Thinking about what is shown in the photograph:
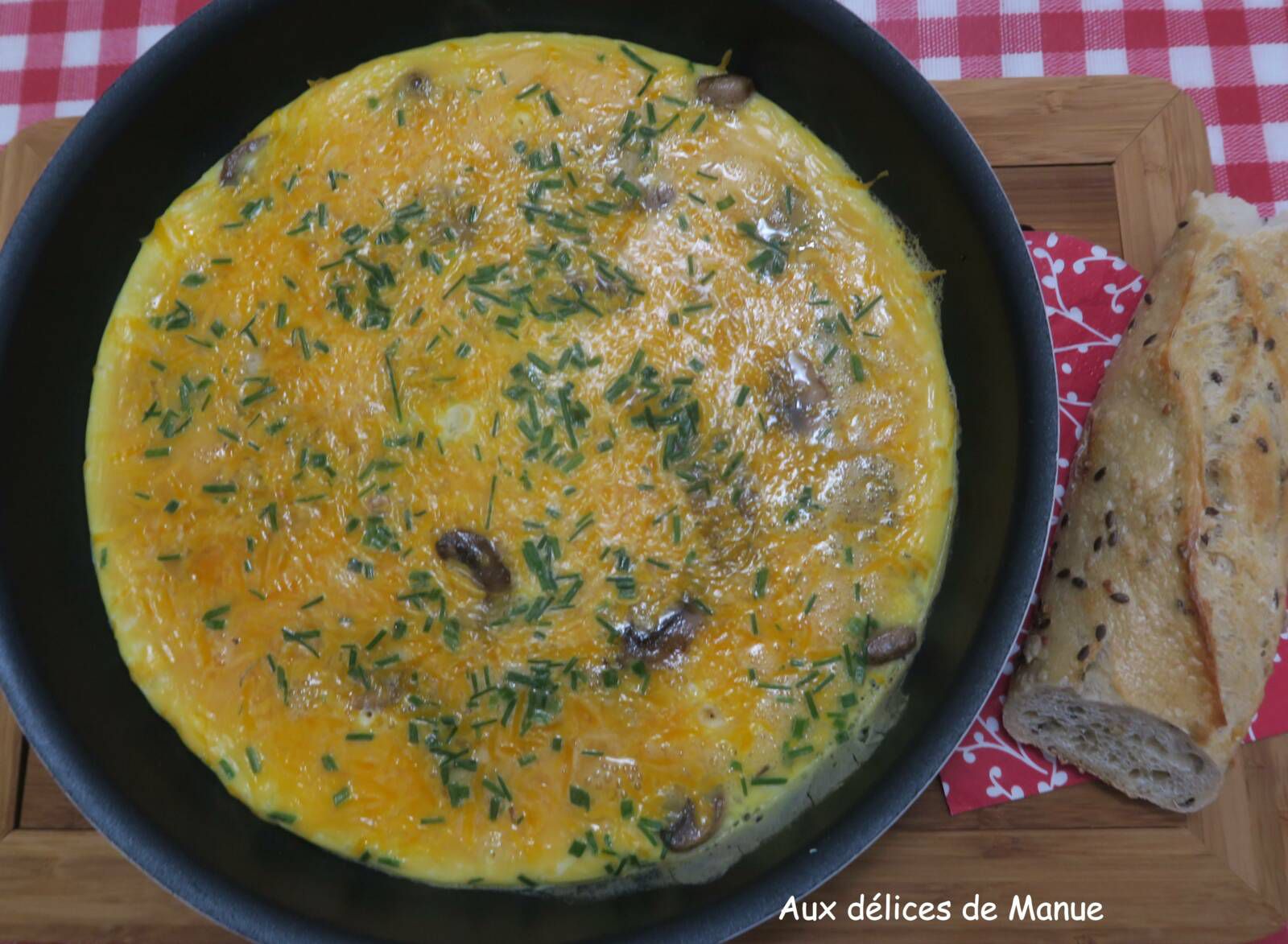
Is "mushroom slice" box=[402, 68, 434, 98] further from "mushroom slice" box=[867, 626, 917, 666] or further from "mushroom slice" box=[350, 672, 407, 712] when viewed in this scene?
"mushroom slice" box=[867, 626, 917, 666]

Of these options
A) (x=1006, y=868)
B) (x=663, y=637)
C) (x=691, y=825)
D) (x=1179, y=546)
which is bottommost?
(x=1006, y=868)

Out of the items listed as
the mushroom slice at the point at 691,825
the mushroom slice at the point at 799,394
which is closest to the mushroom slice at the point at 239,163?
the mushroom slice at the point at 799,394

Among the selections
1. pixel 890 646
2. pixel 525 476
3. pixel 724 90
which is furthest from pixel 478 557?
pixel 724 90

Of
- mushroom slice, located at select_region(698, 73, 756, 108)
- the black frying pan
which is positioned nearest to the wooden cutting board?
the black frying pan

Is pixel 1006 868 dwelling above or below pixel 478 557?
below

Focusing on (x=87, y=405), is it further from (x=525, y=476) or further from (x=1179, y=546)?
(x=1179, y=546)

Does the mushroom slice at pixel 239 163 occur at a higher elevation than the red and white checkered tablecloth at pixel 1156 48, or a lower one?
higher

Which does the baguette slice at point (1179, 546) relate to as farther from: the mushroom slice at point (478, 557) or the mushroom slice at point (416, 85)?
the mushroom slice at point (416, 85)

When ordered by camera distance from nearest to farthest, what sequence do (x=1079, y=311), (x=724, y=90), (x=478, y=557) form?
(x=478, y=557)
(x=724, y=90)
(x=1079, y=311)
